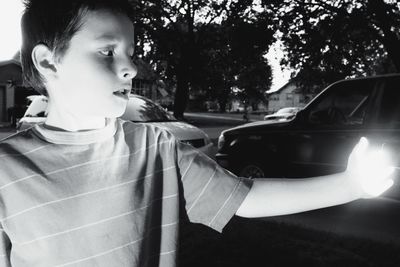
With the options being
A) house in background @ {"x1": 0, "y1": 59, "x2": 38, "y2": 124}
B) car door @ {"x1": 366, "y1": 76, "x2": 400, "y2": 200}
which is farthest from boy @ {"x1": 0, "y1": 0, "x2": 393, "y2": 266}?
house in background @ {"x1": 0, "y1": 59, "x2": 38, "y2": 124}

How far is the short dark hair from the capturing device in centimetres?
111

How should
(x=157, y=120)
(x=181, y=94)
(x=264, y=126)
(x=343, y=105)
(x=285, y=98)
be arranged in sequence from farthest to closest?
(x=285, y=98), (x=181, y=94), (x=157, y=120), (x=264, y=126), (x=343, y=105)

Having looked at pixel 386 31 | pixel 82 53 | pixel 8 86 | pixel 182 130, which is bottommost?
pixel 182 130

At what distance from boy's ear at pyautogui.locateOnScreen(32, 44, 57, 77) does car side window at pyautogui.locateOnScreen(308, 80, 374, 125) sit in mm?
5289

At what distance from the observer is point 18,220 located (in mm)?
966

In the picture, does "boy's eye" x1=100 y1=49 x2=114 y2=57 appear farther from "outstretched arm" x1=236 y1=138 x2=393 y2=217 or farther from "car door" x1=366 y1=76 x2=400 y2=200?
"car door" x1=366 y1=76 x2=400 y2=200

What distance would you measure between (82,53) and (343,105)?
5536 millimetres

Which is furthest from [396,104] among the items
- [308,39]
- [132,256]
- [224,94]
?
[224,94]

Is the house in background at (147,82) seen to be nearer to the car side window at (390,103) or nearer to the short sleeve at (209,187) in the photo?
the car side window at (390,103)

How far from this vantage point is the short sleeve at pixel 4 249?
982 millimetres

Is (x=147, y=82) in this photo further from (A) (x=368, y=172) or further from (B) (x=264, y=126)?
(A) (x=368, y=172)

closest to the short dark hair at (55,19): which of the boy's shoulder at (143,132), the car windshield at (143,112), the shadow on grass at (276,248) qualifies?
the boy's shoulder at (143,132)

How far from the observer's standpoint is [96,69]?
1080 mm

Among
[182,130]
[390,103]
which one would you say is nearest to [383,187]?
[390,103]
